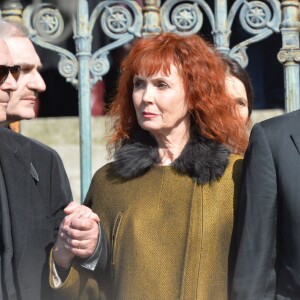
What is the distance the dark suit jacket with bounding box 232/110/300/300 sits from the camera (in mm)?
3109

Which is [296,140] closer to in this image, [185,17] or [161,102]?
Result: [161,102]

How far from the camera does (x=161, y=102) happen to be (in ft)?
11.3

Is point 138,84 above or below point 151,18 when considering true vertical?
below

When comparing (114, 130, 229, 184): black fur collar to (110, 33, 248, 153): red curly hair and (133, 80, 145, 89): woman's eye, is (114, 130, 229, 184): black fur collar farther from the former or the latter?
(133, 80, 145, 89): woman's eye

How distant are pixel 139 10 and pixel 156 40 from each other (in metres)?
1.16

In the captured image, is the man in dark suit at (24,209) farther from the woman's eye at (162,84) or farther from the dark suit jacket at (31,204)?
the woman's eye at (162,84)

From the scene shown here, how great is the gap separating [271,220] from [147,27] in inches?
70.8

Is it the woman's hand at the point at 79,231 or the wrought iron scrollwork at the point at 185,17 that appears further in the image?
the wrought iron scrollwork at the point at 185,17

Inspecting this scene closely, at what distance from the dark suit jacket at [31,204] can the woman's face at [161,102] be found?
1.56 ft

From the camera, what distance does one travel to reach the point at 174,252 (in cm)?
336

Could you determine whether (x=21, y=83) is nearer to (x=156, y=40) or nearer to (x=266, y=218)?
(x=156, y=40)

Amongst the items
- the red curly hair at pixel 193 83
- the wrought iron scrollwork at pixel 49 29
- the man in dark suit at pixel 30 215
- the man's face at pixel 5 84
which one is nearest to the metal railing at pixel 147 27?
the wrought iron scrollwork at pixel 49 29

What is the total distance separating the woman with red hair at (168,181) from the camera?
335 centimetres

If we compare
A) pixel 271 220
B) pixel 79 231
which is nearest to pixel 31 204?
pixel 79 231
